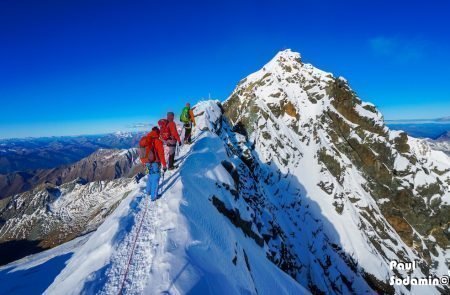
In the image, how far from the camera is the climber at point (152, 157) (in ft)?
62.2

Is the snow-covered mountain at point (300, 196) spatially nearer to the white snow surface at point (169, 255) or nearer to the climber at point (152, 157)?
the white snow surface at point (169, 255)

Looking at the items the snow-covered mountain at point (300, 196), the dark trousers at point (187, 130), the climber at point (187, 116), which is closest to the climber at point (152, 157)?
the snow-covered mountain at point (300, 196)

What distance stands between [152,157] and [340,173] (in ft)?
226

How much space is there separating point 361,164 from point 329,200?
1542cm

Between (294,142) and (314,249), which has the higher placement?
(294,142)

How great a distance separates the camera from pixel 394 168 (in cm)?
8062

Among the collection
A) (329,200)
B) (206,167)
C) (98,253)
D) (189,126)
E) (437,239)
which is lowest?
(437,239)

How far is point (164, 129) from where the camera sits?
24.2m

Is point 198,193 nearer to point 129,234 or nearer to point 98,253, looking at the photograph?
point 129,234

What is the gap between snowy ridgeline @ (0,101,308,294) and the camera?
38.2 feet

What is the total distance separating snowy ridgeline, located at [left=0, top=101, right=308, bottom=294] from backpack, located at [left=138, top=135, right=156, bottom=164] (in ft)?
8.42

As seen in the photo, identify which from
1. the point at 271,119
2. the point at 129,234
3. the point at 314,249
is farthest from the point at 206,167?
the point at 271,119

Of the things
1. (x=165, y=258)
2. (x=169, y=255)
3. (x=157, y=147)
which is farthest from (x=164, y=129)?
(x=165, y=258)

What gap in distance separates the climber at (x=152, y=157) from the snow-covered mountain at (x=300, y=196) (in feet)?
3.70
